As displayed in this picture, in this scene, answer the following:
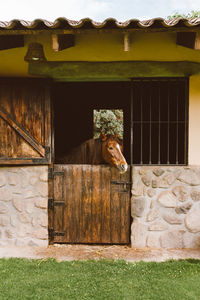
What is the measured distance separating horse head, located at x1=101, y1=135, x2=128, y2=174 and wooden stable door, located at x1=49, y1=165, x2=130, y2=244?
0.63 feet

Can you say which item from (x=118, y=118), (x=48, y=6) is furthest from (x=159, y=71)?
(x=48, y=6)

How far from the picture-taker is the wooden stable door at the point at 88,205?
4344 millimetres

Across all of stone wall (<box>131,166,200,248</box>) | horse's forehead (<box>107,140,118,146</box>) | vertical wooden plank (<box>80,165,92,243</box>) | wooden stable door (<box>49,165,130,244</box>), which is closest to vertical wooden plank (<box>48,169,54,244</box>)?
wooden stable door (<box>49,165,130,244</box>)

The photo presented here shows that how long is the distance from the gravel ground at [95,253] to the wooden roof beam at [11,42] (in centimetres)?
300

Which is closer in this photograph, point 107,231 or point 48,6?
point 107,231

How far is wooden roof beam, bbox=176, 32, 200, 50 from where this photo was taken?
10.5ft

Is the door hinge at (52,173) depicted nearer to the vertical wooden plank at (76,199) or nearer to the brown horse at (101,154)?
the vertical wooden plank at (76,199)

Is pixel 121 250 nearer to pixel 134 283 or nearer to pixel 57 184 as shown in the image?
pixel 134 283

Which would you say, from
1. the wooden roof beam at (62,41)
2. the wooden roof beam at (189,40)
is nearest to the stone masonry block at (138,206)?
the wooden roof beam at (189,40)

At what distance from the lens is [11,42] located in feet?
12.1

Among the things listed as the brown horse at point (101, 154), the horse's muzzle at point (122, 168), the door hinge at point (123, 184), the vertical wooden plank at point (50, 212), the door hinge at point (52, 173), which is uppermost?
the brown horse at point (101, 154)

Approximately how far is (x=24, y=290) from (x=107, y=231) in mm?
1664

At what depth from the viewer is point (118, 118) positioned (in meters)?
15.8

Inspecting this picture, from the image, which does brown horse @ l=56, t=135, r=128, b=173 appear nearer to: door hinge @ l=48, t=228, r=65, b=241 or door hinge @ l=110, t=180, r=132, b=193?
door hinge @ l=110, t=180, r=132, b=193
